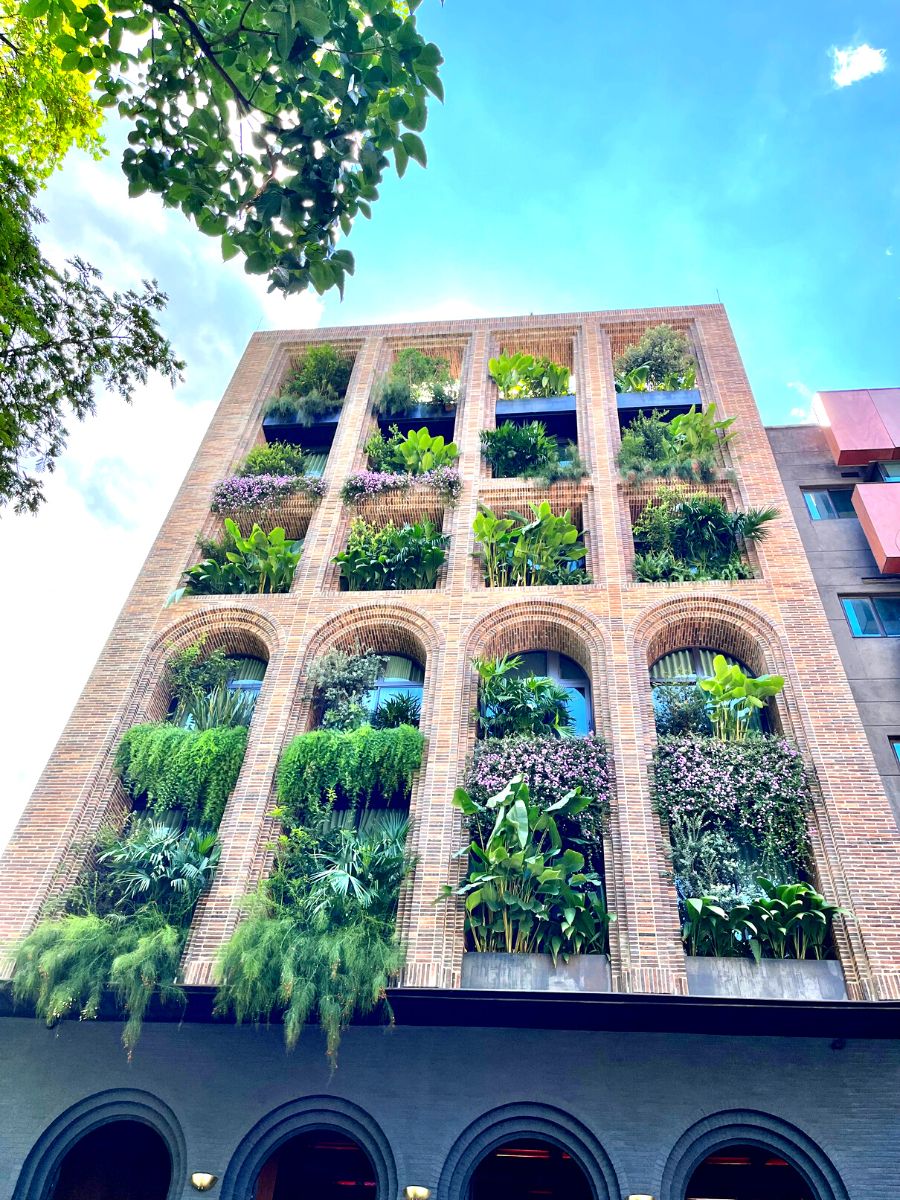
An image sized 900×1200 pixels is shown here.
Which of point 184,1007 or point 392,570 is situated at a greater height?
point 392,570

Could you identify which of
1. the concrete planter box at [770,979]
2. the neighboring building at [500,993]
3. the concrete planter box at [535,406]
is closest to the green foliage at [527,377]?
the concrete planter box at [535,406]

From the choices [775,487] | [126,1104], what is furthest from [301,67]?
[775,487]

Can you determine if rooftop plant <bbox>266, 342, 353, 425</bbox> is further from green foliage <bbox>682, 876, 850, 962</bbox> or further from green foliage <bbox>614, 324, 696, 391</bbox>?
green foliage <bbox>682, 876, 850, 962</bbox>

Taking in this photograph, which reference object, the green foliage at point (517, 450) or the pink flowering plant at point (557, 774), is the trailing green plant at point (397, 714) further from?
the green foliage at point (517, 450)

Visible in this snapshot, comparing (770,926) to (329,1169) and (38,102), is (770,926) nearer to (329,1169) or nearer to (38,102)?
(329,1169)

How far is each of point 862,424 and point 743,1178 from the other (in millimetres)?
15210

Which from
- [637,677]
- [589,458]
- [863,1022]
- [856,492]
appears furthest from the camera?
[589,458]

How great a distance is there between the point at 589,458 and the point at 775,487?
407 centimetres

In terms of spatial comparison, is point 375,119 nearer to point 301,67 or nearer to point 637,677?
point 301,67

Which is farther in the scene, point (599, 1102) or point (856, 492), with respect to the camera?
point (856, 492)

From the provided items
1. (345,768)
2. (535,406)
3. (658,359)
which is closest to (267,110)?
(345,768)

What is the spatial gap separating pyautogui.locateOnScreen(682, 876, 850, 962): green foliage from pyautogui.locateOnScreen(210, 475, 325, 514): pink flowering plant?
475 inches

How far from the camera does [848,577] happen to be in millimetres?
16562

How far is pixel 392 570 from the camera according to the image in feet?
55.3
